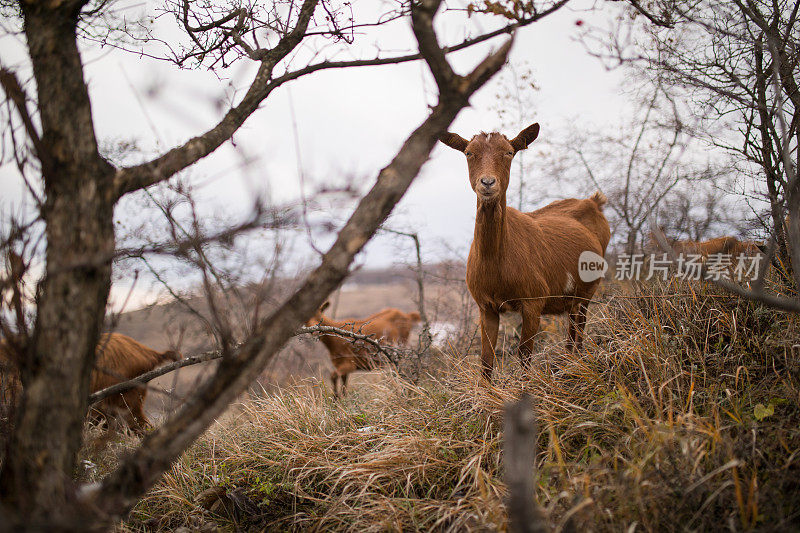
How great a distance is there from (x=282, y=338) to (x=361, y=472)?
1.72 m

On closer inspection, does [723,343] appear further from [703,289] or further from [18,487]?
[18,487]

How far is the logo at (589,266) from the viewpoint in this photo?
6.11 metres

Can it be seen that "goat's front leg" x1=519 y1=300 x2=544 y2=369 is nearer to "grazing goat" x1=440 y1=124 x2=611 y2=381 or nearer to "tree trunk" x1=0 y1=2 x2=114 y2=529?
"grazing goat" x1=440 y1=124 x2=611 y2=381

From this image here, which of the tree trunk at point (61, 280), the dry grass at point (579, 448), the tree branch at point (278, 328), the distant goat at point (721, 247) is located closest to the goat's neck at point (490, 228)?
the dry grass at point (579, 448)

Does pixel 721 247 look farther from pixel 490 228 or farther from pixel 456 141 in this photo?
pixel 456 141

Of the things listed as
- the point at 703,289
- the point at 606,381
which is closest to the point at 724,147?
the point at 703,289

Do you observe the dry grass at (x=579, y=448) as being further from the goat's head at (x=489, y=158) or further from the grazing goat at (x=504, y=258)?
the goat's head at (x=489, y=158)

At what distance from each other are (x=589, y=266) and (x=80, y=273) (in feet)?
18.6

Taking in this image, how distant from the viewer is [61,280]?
2.17m

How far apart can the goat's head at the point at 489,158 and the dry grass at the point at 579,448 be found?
163 cm

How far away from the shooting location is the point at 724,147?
4668mm

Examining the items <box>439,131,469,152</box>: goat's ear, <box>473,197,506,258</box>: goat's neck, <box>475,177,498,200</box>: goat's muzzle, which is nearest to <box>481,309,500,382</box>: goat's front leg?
<box>473,197,506,258</box>: goat's neck

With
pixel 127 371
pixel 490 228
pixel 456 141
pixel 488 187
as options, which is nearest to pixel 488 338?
pixel 490 228

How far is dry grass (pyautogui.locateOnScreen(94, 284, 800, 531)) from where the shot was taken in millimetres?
2521
